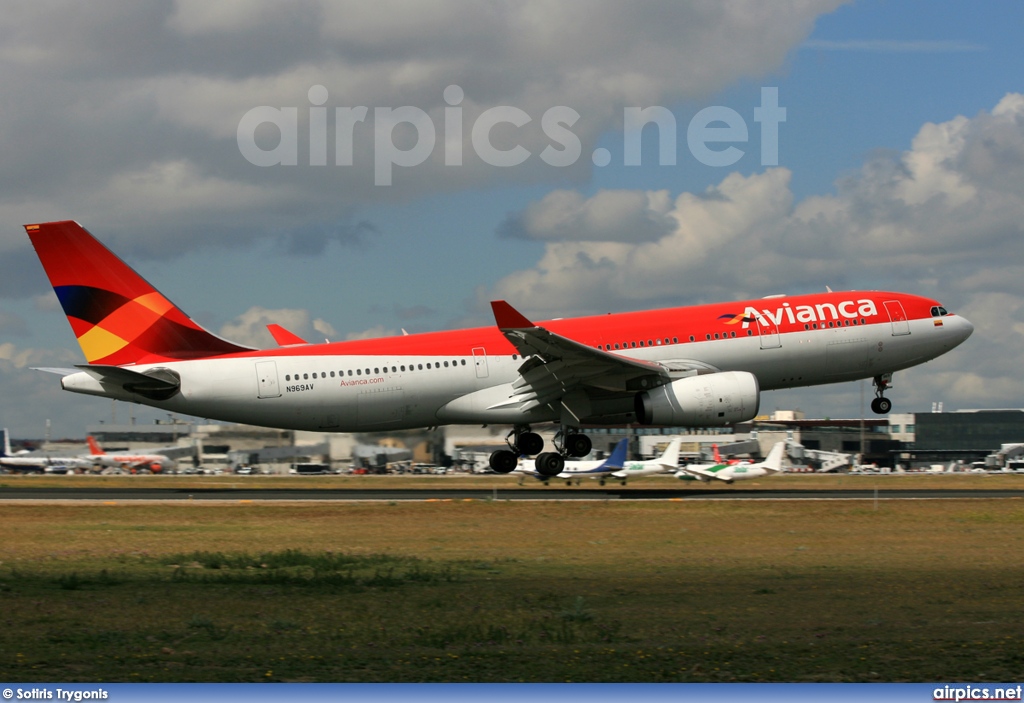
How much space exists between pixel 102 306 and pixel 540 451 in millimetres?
17496

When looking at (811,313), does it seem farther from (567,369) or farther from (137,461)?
(137,461)

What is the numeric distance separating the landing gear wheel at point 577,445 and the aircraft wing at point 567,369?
69cm

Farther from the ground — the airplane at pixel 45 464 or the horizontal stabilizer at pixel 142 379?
the horizontal stabilizer at pixel 142 379

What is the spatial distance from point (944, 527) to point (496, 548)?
1347 centimetres

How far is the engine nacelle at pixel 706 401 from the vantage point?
40812 millimetres

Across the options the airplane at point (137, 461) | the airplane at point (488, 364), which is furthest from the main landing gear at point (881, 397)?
the airplane at point (137, 461)

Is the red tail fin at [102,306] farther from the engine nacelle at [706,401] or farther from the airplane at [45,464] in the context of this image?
the airplane at [45,464]

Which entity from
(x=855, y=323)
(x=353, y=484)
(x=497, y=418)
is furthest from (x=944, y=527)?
(x=353, y=484)

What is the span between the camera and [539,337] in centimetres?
3956

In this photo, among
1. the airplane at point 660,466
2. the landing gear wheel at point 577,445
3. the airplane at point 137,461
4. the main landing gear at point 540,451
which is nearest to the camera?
the landing gear wheel at point 577,445

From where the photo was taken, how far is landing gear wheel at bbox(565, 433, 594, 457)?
42.6 m

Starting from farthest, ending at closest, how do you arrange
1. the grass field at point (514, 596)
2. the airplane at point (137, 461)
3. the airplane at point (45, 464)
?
the airplane at point (45, 464)
the airplane at point (137, 461)
the grass field at point (514, 596)

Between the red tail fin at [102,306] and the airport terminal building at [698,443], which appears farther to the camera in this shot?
the airport terminal building at [698,443]

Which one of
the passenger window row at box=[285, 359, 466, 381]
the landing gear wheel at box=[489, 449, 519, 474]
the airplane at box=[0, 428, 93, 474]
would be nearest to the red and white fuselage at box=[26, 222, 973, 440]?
the passenger window row at box=[285, 359, 466, 381]
